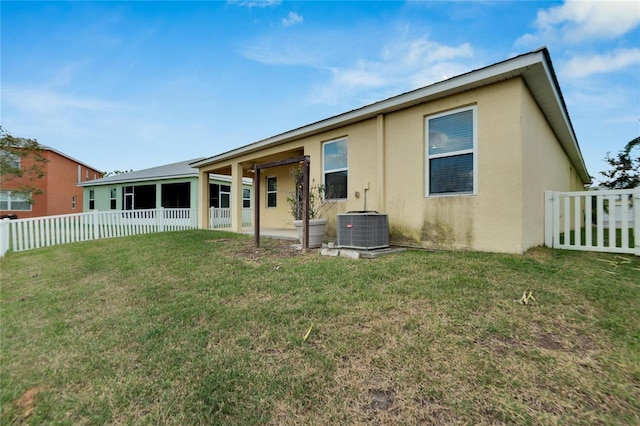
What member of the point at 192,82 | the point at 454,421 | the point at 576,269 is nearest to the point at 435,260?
the point at 576,269

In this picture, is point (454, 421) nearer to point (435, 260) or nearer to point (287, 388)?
point (287, 388)

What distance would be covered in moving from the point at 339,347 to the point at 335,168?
18.9ft

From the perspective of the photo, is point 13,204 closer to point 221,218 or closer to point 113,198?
point 113,198

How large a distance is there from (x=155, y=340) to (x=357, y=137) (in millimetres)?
5901

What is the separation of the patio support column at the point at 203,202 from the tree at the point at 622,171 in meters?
20.8

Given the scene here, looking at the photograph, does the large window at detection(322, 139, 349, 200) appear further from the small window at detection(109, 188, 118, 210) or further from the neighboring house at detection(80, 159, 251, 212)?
the small window at detection(109, 188, 118, 210)

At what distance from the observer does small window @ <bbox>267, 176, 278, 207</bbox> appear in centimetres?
1221

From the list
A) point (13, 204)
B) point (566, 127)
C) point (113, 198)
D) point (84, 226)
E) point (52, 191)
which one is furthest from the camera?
point (52, 191)

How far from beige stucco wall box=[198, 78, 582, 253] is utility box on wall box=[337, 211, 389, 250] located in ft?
2.58

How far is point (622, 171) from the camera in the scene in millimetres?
15586

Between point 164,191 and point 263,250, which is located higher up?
point 164,191

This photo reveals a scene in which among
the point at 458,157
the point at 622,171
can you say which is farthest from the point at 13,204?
the point at 622,171

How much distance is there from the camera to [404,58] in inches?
339

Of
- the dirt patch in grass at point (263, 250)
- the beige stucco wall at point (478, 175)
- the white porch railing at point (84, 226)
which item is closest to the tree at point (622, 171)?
the beige stucco wall at point (478, 175)
